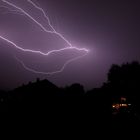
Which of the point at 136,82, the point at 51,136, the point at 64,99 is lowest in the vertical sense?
the point at 51,136

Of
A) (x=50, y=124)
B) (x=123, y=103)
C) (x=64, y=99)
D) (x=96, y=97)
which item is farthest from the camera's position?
(x=123, y=103)

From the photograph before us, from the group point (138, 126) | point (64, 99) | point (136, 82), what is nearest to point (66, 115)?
point (64, 99)

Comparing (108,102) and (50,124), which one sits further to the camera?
(108,102)

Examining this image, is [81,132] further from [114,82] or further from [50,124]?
[114,82]

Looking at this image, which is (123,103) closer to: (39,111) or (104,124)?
(104,124)

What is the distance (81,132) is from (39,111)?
217 centimetres

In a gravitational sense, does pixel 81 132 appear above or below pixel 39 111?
below

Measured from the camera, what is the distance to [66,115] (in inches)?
459

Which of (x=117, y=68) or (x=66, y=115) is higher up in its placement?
(x=117, y=68)

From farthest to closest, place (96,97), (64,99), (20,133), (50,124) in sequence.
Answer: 1. (96,97)
2. (64,99)
3. (50,124)
4. (20,133)

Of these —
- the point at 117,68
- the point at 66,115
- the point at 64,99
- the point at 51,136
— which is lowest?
the point at 51,136

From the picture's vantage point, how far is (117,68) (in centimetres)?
4359

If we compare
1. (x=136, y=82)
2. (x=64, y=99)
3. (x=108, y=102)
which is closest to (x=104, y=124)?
(x=108, y=102)

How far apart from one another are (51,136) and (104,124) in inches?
121
